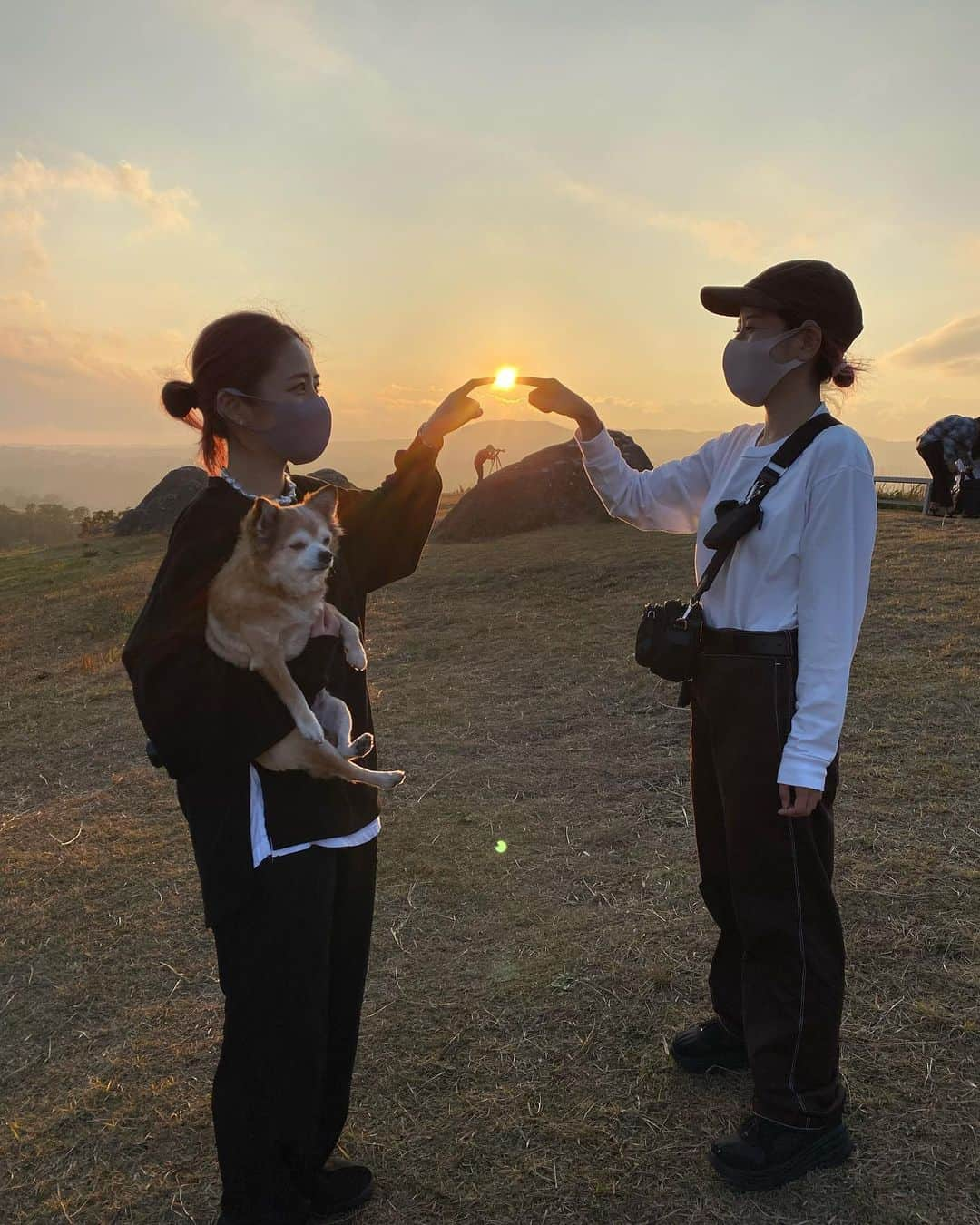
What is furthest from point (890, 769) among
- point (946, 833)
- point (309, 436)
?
point (309, 436)

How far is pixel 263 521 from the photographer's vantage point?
7.18 feet

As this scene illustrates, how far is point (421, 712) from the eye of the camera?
8.04 metres

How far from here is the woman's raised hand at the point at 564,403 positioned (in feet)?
10.6

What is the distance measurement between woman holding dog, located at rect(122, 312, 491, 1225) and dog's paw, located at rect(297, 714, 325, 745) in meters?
0.04

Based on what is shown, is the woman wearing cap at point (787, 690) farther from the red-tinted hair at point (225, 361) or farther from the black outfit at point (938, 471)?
the black outfit at point (938, 471)

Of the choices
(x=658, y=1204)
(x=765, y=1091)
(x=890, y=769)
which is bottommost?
(x=658, y=1204)

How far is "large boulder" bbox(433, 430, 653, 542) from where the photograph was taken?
1791cm

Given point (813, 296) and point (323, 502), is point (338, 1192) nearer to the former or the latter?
point (323, 502)

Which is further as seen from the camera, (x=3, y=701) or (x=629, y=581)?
(x=629, y=581)

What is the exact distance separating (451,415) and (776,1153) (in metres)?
2.91

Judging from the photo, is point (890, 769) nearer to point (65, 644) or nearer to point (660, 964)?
point (660, 964)

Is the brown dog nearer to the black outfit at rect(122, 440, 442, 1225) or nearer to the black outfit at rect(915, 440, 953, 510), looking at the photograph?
the black outfit at rect(122, 440, 442, 1225)

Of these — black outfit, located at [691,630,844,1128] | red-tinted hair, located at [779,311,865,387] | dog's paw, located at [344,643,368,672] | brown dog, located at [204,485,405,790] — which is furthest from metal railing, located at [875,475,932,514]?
brown dog, located at [204,485,405,790]

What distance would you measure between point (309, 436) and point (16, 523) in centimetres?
6277
